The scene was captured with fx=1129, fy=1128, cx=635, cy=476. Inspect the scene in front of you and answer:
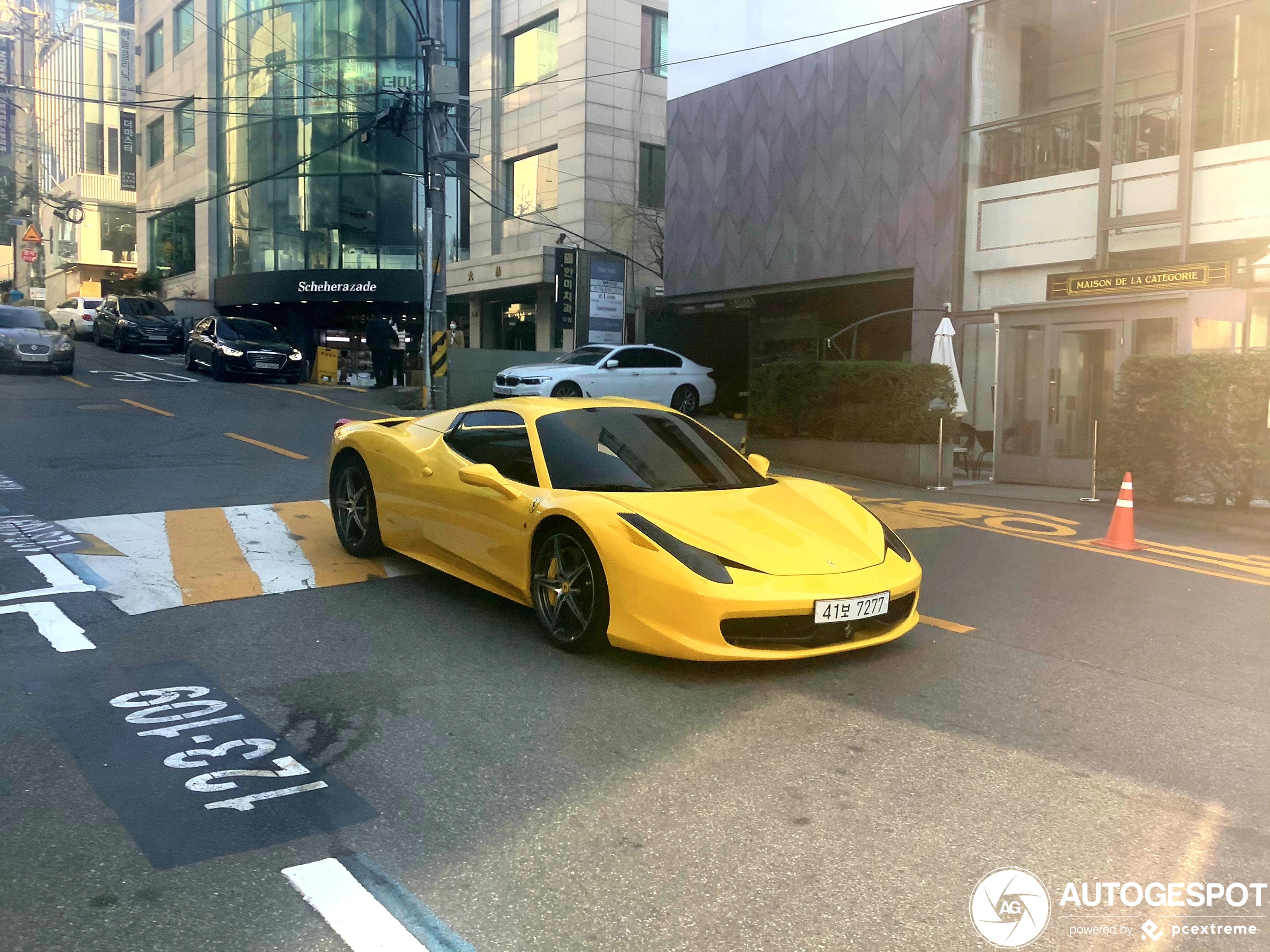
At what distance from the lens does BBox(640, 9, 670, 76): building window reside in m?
32.5

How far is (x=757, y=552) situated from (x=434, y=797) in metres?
2.13

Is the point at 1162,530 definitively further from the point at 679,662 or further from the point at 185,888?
the point at 185,888

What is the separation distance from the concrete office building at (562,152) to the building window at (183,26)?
21185 mm

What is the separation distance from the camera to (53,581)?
7.06 meters

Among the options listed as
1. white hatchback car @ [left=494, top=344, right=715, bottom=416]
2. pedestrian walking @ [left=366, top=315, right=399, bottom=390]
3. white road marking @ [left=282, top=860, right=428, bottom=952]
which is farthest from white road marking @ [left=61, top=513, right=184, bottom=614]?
pedestrian walking @ [left=366, top=315, right=399, bottom=390]

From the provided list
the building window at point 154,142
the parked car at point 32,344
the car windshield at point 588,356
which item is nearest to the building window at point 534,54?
the car windshield at point 588,356

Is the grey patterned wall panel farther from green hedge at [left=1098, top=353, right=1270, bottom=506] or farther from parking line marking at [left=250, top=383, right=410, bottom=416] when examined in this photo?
parking line marking at [left=250, top=383, right=410, bottom=416]

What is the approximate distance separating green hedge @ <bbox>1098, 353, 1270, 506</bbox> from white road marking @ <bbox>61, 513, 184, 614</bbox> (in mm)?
10159

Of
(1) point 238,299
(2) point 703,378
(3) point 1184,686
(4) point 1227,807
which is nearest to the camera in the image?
(4) point 1227,807

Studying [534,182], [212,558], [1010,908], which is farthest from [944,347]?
[534,182]

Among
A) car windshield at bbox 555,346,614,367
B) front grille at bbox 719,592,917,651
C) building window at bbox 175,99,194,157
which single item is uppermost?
building window at bbox 175,99,194,157

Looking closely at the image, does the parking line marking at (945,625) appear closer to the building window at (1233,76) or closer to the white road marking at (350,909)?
the white road marking at (350,909)

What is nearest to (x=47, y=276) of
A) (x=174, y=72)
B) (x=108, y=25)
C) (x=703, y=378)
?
(x=108, y=25)

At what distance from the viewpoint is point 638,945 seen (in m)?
2.98
